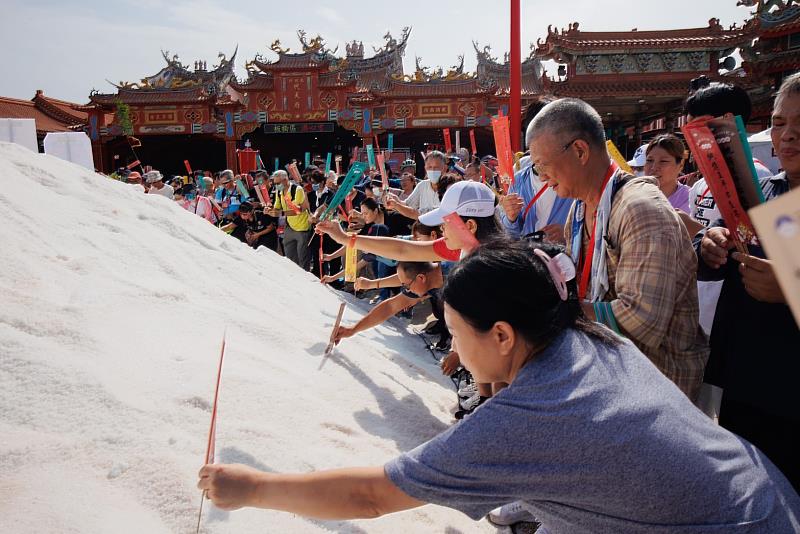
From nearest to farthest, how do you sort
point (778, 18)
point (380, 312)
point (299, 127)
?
point (380, 312), point (778, 18), point (299, 127)

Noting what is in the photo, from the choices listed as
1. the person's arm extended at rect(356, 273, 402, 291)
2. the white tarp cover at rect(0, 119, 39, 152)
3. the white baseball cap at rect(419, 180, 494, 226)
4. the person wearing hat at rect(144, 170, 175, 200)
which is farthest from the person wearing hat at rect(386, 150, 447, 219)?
the person wearing hat at rect(144, 170, 175, 200)

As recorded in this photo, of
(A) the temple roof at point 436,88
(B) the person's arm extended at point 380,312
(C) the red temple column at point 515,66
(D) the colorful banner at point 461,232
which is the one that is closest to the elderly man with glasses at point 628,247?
(D) the colorful banner at point 461,232

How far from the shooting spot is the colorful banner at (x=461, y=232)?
91.1 inches

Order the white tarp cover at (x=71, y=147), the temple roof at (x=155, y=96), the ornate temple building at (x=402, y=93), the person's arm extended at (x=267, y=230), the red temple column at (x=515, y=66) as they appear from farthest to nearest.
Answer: the temple roof at (x=155, y=96), the ornate temple building at (x=402, y=93), the person's arm extended at (x=267, y=230), the white tarp cover at (x=71, y=147), the red temple column at (x=515, y=66)

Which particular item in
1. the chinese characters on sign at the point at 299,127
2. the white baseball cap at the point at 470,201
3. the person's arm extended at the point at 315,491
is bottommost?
the person's arm extended at the point at 315,491

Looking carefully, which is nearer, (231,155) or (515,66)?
(515,66)

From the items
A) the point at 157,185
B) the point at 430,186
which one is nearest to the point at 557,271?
the point at 430,186

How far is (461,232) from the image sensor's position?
2.32 metres

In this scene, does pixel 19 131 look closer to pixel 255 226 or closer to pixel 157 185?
pixel 255 226

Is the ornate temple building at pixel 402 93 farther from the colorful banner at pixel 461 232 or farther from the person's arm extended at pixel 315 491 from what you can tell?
the person's arm extended at pixel 315 491

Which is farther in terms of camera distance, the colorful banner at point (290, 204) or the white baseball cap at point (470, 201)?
the colorful banner at point (290, 204)

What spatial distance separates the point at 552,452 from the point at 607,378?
0.55ft

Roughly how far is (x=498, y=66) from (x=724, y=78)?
1119 cm

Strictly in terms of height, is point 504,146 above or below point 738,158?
above
